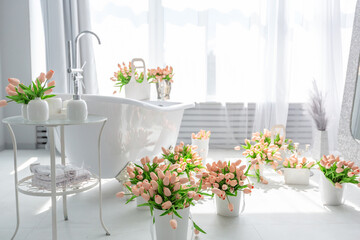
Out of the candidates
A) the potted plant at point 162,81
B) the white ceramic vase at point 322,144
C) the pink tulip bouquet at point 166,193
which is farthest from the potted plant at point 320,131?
the pink tulip bouquet at point 166,193

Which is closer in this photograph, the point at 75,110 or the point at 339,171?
the point at 75,110

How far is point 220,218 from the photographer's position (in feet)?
6.91

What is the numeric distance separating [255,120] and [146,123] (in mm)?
1957

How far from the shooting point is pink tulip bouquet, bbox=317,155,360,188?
7.22ft

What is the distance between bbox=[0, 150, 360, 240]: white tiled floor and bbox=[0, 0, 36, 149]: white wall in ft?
5.73

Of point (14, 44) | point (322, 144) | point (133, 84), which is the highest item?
point (14, 44)

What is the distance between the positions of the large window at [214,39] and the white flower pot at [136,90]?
77 centimetres

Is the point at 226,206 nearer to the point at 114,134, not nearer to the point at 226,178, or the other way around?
the point at 226,178

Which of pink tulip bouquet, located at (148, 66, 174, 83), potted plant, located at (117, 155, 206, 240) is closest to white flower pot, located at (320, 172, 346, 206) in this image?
potted plant, located at (117, 155, 206, 240)

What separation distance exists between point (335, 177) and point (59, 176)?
162 centimetres

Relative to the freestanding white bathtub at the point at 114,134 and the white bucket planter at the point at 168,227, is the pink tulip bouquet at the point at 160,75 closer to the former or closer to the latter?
the freestanding white bathtub at the point at 114,134

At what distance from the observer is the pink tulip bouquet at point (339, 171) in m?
2.20

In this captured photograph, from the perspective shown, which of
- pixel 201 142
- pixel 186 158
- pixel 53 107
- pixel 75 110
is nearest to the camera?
pixel 75 110

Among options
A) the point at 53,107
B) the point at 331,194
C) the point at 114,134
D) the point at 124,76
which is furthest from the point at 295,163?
the point at 53,107
